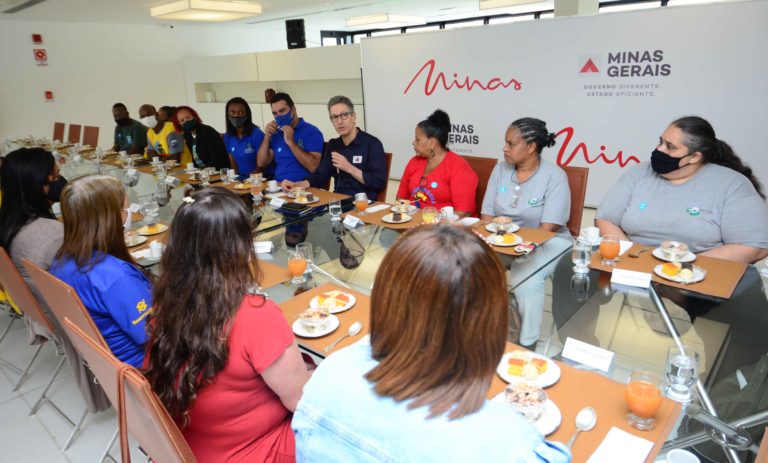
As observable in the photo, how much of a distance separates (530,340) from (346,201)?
182 centimetres

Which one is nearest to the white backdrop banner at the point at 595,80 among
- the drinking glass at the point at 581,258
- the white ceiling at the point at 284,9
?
the white ceiling at the point at 284,9

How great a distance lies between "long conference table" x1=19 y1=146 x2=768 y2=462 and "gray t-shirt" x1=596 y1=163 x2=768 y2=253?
13.4 inches

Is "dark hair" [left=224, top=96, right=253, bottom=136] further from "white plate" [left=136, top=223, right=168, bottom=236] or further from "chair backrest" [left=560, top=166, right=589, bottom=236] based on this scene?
"chair backrest" [left=560, top=166, right=589, bottom=236]

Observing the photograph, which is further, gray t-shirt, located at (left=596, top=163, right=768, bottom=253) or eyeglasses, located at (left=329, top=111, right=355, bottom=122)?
eyeglasses, located at (left=329, top=111, right=355, bottom=122)

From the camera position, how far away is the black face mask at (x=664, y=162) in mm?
2135

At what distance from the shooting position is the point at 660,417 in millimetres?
1063

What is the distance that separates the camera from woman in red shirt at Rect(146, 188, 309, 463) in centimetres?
109

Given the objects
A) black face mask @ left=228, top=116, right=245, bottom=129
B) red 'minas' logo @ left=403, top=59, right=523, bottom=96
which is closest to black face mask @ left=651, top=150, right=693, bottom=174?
red 'minas' logo @ left=403, top=59, right=523, bottom=96

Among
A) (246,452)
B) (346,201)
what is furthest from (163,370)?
(346,201)

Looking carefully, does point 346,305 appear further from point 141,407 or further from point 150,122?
point 150,122

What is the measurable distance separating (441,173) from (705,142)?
1361 mm

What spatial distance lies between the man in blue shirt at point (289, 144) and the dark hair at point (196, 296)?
2754 mm

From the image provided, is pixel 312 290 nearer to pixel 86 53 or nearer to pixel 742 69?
pixel 742 69

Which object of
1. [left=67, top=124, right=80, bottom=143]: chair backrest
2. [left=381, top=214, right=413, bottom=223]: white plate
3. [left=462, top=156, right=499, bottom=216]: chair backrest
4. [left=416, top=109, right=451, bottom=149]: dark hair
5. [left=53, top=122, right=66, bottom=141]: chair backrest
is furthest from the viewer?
Result: [left=53, top=122, right=66, bottom=141]: chair backrest
